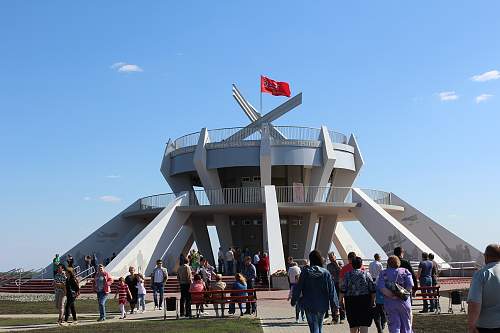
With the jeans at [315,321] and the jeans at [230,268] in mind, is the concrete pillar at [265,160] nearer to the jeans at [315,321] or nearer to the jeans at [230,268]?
the jeans at [230,268]

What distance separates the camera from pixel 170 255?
103 feet

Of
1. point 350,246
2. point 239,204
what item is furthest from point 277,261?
point 350,246

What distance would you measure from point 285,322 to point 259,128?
21.6 metres

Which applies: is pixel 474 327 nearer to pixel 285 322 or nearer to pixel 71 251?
pixel 285 322

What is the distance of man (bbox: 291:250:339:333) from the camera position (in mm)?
8641

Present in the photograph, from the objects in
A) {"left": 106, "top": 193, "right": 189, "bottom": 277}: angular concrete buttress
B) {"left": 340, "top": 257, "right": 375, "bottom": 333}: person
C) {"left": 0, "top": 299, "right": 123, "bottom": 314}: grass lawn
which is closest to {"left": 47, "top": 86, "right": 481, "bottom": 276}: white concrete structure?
{"left": 106, "top": 193, "right": 189, "bottom": 277}: angular concrete buttress

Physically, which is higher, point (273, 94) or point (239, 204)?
point (273, 94)

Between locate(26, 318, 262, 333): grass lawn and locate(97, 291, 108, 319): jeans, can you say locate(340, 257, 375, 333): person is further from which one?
locate(97, 291, 108, 319): jeans

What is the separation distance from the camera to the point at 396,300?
861 centimetres

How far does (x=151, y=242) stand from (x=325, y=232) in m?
10.9

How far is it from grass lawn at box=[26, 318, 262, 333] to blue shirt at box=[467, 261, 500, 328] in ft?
22.1

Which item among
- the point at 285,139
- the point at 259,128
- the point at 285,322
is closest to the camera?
the point at 285,322

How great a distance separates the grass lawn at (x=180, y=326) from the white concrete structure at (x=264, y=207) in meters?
12.2

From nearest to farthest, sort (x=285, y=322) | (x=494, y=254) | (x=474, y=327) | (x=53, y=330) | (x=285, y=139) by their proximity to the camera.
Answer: (x=474, y=327) < (x=494, y=254) < (x=53, y=330) < (x=285, y=322) < (x=285, y=139)
